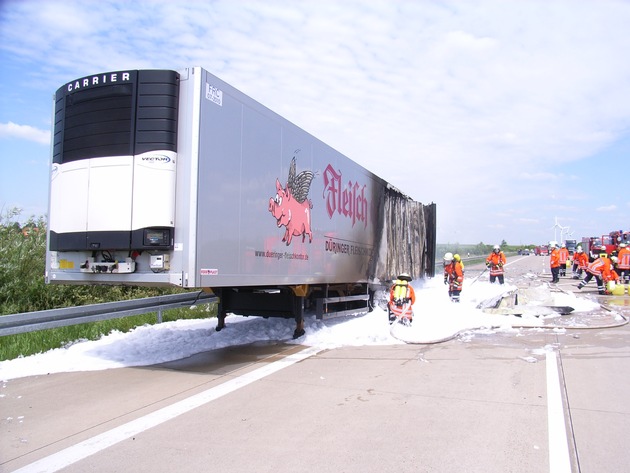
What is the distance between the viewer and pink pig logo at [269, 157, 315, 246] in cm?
773

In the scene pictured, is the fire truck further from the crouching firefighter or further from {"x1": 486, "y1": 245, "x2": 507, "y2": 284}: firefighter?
the crouching firefighter

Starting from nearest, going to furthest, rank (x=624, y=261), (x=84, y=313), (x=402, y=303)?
(x=84, y=313)
(x=402, y=303)
(x=624, y=261)

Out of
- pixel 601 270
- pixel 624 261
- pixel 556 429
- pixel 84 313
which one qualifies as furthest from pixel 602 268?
pixel 84 313

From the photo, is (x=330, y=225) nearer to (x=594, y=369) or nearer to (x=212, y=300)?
(x=212, y=300)

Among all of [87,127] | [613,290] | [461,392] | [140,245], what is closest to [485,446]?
[461,392]

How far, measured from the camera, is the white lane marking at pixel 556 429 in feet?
12.0

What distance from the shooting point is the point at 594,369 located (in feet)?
21.5

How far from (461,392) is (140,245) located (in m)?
4.13

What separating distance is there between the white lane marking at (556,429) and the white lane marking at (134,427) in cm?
330

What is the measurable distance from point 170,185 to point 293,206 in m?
2.60

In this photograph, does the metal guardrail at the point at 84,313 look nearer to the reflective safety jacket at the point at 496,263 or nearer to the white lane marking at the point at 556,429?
the white lane marking at the point at 556,429

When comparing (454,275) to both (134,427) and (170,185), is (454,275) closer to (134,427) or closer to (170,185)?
(170,185)

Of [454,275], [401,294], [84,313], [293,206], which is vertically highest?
[293,206]

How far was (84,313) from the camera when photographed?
770 cm
